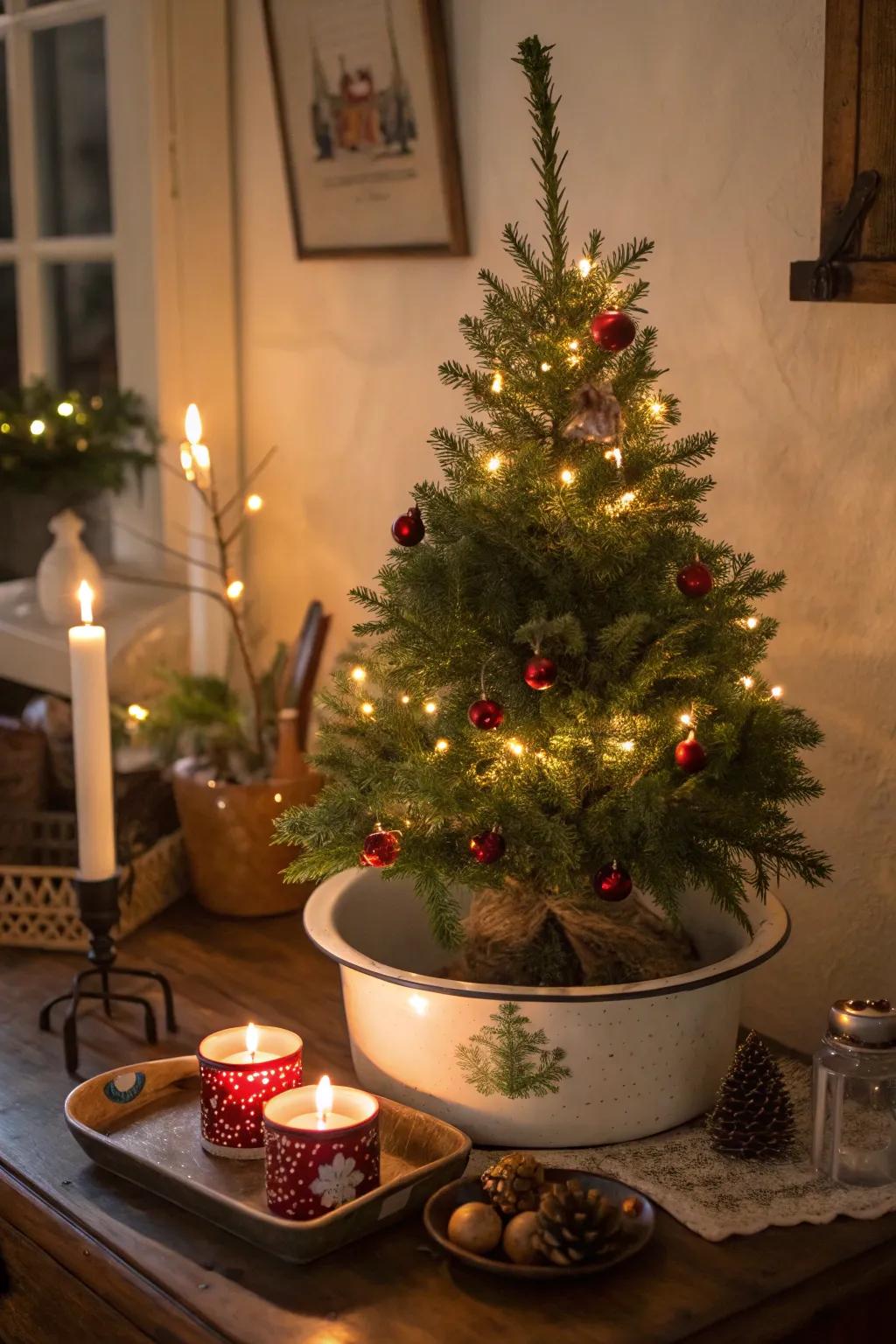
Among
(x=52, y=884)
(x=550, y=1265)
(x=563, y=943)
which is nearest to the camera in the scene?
(x=550, y=1265)

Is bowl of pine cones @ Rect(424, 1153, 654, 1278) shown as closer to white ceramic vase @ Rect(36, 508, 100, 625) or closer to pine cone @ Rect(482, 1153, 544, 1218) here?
pine cone @ Rect(482, 1153, 544, 1218)

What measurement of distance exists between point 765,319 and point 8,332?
148 cm

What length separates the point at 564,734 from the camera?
108 cm

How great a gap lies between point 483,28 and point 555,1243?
1185 millimetres

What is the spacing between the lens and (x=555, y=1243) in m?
0.95

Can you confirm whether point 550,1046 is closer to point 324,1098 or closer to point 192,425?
point 324,1098

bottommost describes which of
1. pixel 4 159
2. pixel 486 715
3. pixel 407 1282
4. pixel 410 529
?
pixel 407 1282

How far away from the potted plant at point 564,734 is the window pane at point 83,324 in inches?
44.6

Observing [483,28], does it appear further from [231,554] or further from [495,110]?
[231,554]

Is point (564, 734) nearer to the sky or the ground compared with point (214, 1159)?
nearer to the sky

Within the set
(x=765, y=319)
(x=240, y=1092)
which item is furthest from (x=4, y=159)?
(x=240, y=1092)

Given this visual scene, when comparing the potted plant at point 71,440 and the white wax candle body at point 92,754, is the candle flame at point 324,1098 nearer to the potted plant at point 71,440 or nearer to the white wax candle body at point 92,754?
the white wax candle body at point 92,754

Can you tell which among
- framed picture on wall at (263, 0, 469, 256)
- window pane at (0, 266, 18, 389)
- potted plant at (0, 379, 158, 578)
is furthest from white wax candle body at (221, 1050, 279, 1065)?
window pane at (0, 266, 18, 389)

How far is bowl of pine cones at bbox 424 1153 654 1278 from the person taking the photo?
37.5 inches
